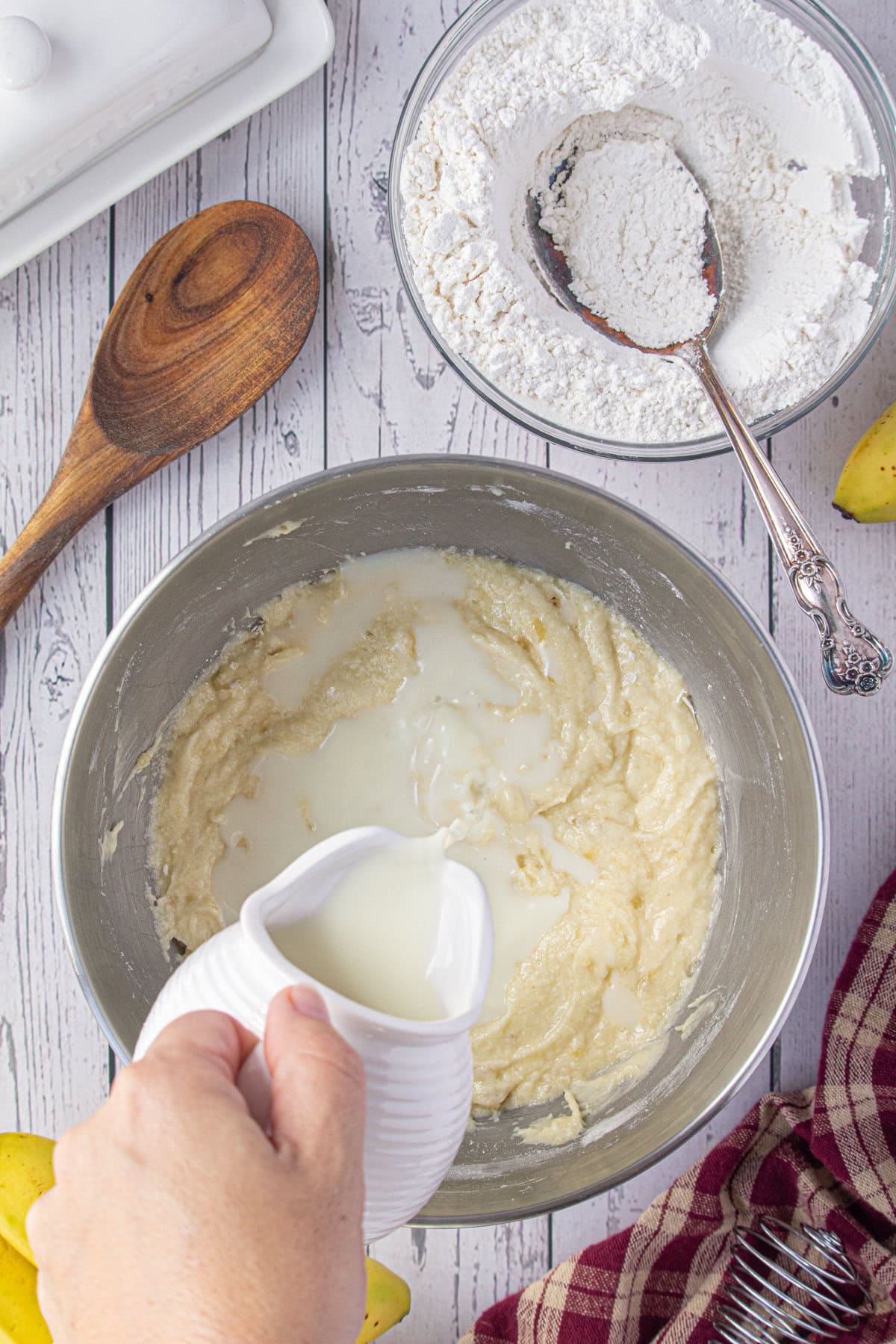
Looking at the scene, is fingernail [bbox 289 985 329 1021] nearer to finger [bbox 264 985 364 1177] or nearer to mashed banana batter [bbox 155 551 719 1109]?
finger [bbox 264 985 364 1177]

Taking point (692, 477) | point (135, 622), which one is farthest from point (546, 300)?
point (135, 622)

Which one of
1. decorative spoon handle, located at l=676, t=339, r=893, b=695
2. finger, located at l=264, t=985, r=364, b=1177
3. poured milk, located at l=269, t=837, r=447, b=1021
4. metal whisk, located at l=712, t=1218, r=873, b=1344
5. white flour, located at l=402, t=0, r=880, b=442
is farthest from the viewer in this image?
metal whisk, located at l=712, t=1218, r=873, b=1344

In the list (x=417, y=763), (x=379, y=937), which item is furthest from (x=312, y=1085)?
(x=417, y=763)

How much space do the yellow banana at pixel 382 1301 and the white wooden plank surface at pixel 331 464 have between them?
69 mm

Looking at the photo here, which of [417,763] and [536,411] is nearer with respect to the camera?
[536,411]

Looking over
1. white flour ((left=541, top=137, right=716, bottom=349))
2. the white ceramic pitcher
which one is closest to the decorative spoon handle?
white flour ((left=541, top=137, right=716, bottom=349))

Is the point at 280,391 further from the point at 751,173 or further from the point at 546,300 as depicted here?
the point at 751,173

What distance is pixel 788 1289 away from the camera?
1.43 metres

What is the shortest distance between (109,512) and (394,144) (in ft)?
2.01

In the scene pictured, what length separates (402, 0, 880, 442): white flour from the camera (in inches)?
Result: 50.4

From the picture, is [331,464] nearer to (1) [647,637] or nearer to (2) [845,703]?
(1) [647,637]

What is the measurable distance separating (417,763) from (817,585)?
1.89 feet

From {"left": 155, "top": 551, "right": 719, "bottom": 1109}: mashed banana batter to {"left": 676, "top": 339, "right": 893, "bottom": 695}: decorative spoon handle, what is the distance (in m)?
0.31

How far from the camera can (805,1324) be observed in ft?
4.53
